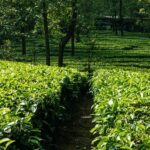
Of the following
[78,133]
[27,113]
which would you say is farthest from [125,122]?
[78,133]

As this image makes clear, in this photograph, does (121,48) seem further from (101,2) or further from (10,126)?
(10,126)

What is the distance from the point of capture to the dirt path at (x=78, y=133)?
38.2ft

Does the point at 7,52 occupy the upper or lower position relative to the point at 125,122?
lower

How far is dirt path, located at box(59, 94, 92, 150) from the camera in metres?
11.6

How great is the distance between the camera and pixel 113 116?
7684 mm

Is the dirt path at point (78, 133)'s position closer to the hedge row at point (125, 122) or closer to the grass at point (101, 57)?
the hedge row at point (125, 122)

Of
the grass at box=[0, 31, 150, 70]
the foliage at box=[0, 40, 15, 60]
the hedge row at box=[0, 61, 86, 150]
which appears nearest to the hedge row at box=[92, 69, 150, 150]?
the hedge row at box=[0, 61, 86, 150]

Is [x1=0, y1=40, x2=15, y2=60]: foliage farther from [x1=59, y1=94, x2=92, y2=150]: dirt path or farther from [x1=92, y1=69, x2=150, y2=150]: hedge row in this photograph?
[x1=92, y1=69, x2=150, y2=150]: hedge row

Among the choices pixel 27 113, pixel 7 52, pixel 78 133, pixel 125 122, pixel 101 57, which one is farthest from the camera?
pixel 101 57

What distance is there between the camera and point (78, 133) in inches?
515

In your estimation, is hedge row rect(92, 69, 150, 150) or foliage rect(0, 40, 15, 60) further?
foliage rect(0, 40, 15, 60)

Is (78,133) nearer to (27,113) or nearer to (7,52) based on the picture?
(27,113)

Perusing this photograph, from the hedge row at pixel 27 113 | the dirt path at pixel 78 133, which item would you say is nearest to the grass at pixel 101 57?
the dirt path at pixel 78 133

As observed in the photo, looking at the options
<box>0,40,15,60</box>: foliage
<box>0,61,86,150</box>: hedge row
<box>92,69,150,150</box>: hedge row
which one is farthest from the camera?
<box>0,40,15,60</box>: foliage
